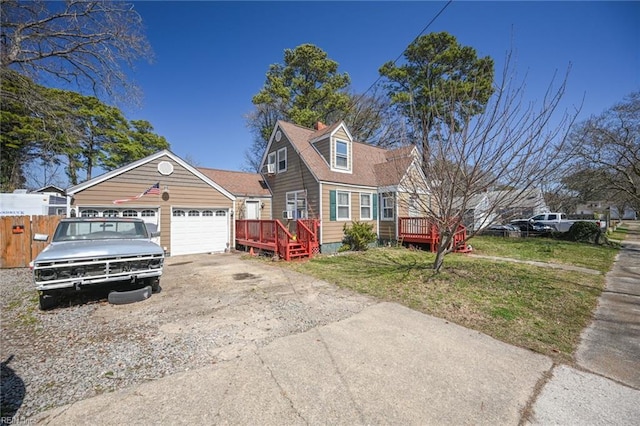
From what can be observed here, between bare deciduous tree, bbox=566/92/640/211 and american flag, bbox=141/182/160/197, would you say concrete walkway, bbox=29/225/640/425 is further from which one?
bare deciduous tree, bbox=566/92/640/211

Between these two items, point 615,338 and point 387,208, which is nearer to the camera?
point 615,338

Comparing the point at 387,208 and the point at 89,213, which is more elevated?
the point at 387,208

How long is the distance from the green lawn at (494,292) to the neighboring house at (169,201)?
4933 millimetres

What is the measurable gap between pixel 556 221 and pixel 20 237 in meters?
35.0

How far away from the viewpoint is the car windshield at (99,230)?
5656mm

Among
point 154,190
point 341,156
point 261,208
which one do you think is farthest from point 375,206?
point 154,190

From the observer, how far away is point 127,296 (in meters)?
5.15

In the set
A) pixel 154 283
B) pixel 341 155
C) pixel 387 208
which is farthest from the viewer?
pixel 387 208

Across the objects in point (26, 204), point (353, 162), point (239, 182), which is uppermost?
point (353, 162)

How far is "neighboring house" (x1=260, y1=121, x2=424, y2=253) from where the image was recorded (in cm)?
1212

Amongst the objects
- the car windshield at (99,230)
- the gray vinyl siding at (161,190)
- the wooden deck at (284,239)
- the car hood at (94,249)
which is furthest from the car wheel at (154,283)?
the gray vinyl siding at (161,190)

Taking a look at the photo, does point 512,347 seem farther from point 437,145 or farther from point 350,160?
point 350,160

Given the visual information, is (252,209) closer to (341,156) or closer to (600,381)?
(341,156)

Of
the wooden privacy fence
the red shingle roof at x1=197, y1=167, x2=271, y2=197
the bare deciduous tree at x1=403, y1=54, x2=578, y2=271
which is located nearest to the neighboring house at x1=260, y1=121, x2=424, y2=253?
the red shingle roof at x1=197, y1=167, x2=271, y2=197
